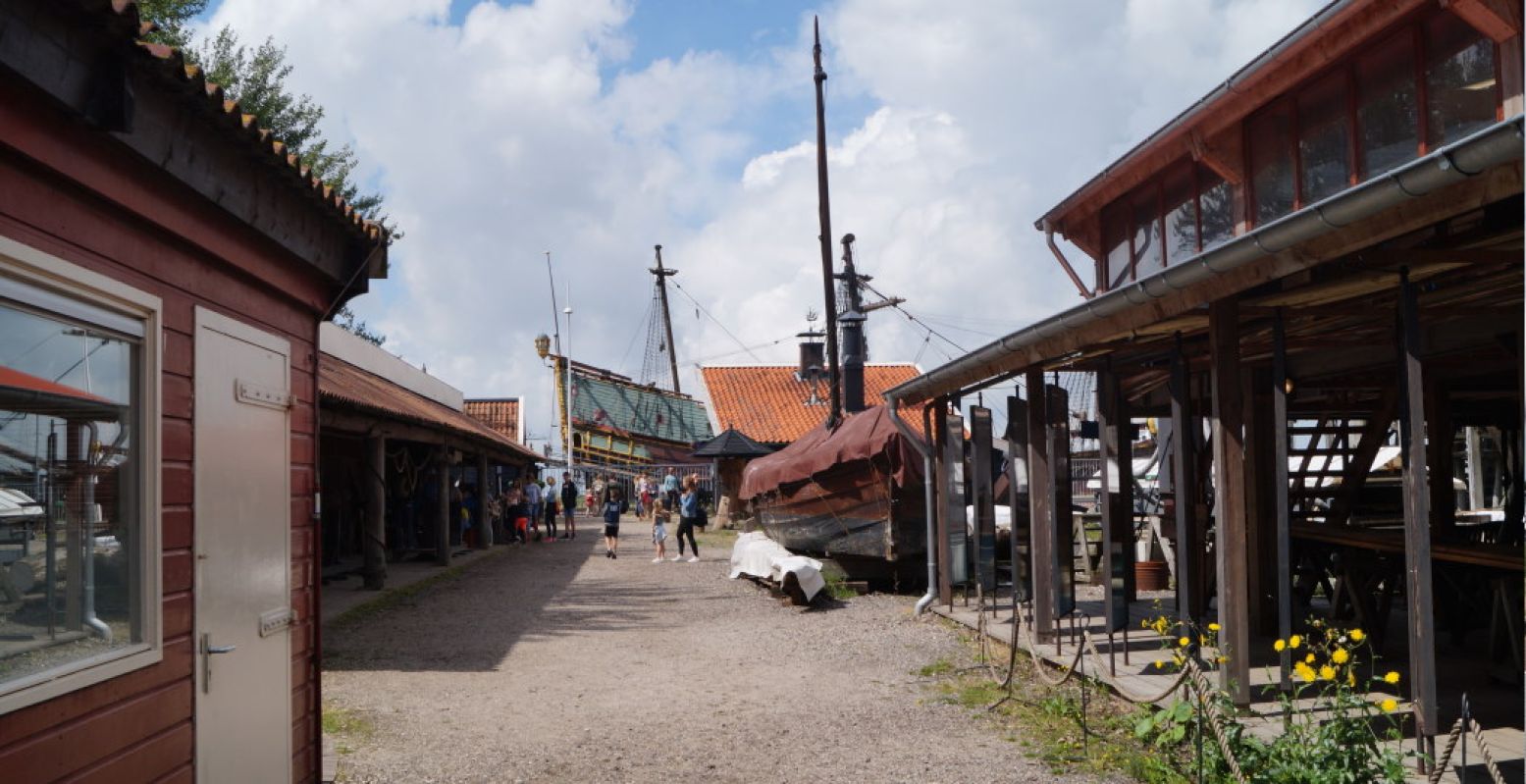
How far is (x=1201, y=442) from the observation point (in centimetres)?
1223

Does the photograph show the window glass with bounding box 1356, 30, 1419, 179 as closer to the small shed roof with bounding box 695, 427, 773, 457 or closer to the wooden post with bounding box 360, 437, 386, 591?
the wooden post with bounding box 360, 437, 386, 591

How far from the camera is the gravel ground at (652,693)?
7145mm

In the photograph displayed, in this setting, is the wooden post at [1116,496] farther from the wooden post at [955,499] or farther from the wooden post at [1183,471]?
the wooden post at [955,499]

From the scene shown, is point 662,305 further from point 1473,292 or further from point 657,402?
point 1473,292

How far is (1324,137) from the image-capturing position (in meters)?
10.8

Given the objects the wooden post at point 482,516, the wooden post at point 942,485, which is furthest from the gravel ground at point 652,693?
the wooden post at point 482,516

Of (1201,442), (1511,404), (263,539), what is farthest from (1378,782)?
(1511,404)

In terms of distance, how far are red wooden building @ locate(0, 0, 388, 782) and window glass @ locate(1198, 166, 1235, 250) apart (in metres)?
9.40

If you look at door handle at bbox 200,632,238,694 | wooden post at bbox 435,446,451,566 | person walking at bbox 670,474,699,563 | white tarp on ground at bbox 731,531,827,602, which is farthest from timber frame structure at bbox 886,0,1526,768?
wooden post at bbox 435,446,451,566

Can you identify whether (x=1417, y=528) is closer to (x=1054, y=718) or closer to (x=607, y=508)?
(x=1054, y=718)

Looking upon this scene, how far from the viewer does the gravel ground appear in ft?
23.4

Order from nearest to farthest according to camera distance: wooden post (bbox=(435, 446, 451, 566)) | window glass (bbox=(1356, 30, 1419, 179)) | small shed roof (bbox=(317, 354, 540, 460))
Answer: window glass (bbox=(1356, 30, 1419, 179))
small shed roof (bbox=(317, 354, 540, 460))
wooden post (bbox=(435, 446, 451, 566))

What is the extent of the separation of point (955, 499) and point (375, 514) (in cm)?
767

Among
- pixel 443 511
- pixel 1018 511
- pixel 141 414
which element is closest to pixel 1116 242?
pixel 1018 511
